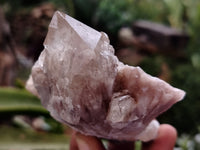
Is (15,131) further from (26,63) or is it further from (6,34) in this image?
(26,63)

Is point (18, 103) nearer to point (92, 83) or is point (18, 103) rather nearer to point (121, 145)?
point (121, 145)

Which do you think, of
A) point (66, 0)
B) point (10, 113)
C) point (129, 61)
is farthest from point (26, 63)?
point (10, 113)

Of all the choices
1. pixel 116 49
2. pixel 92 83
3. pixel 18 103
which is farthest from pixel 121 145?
pixel 116 49

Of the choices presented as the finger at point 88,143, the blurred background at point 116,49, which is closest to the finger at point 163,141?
the finger at point 88,143

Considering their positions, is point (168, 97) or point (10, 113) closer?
point (168, 97)

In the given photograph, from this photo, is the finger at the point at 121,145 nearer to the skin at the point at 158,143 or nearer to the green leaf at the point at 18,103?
the skin at the point at 158,143
